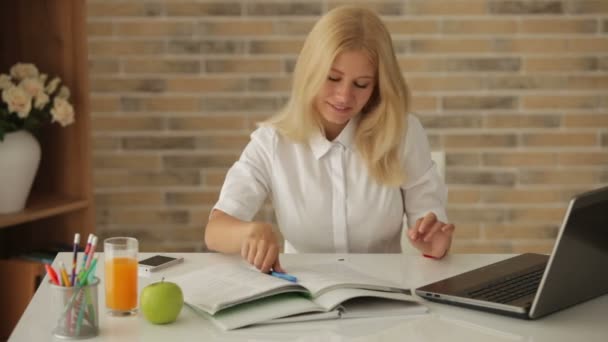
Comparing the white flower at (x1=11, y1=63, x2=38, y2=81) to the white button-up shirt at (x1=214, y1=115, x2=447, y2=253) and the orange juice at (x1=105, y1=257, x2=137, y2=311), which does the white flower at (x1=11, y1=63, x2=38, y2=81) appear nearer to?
the white button-up shirt at (x1=214, y1=115, x2=447, y2=253)

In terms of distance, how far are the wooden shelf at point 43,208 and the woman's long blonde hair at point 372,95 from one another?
3.43ft

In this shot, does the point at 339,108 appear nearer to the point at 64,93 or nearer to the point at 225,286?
the point at 225,286

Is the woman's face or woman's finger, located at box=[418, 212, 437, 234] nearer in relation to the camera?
woman's finger, located at box=[418, 212, 437, 234]

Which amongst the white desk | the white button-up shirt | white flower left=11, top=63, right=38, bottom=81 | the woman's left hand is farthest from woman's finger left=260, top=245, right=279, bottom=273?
white flower left=11, top=63, right=38, bottom=81

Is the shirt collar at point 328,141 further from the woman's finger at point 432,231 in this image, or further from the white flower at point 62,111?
Answer: the white flower at point 62,111

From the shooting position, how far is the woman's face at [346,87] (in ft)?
6.99

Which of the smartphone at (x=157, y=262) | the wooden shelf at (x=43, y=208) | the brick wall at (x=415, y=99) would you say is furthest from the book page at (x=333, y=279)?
the brick wall at (x=415, y=99)

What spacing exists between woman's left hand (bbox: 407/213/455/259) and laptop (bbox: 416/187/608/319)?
0.54 feet

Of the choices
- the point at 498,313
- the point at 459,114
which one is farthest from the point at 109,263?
the point at 459,114

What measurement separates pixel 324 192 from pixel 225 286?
654 mm

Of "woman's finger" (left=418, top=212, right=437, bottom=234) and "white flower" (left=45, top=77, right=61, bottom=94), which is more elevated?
"white flower" (left=45, top=77, right=61, bottom=94)

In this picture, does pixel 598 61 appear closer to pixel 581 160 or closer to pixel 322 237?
pixel 581 160

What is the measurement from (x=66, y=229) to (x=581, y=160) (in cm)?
196

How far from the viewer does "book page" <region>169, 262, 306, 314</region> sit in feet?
5.20
